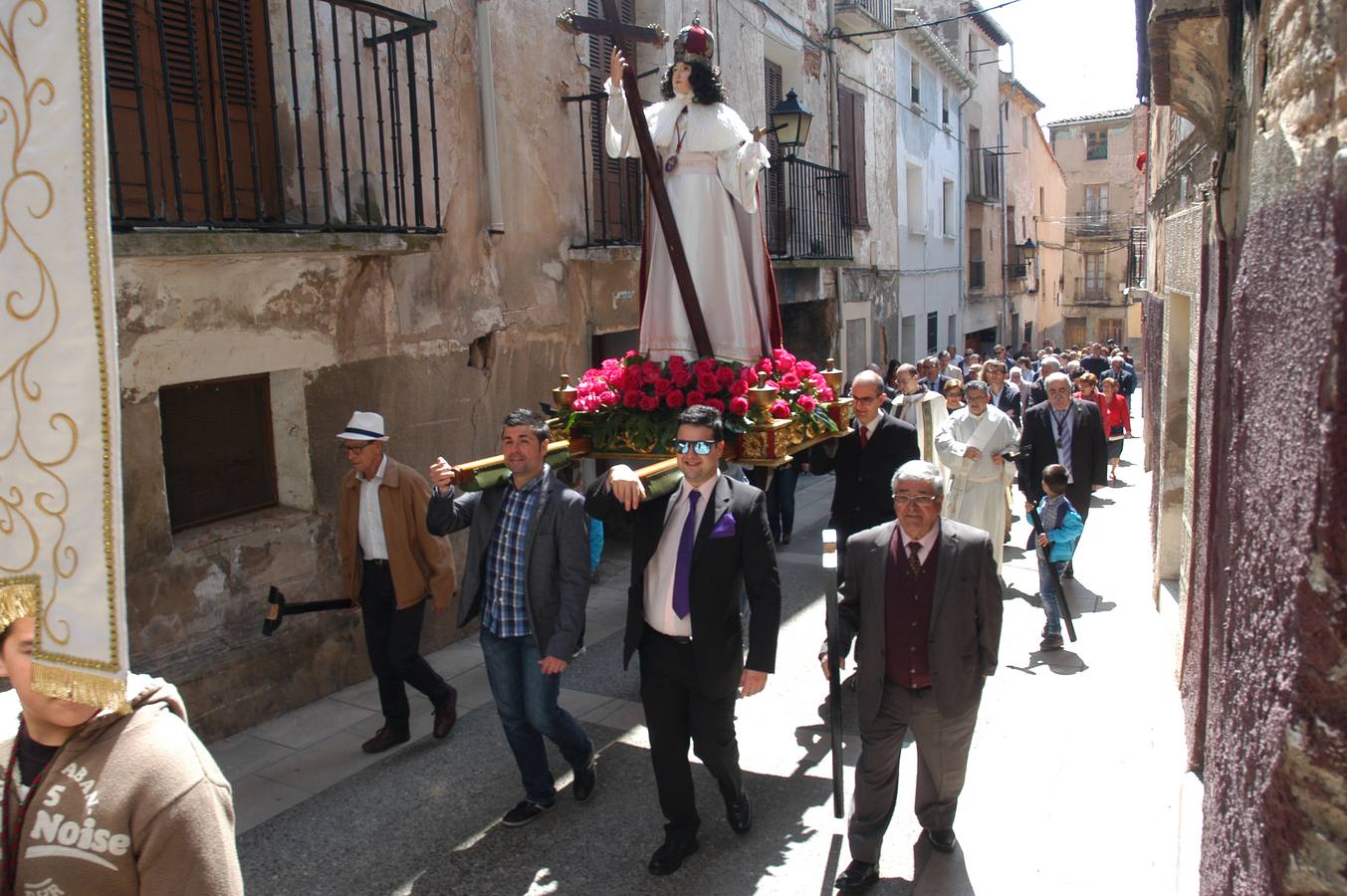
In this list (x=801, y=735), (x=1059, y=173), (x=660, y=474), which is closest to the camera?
(x=660, y=474)

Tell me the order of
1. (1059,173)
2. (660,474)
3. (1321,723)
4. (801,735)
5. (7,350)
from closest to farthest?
(7,350) < (1321,723) < (660,474) < (801,735) < (1059,173)

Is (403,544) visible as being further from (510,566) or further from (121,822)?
(121,822)

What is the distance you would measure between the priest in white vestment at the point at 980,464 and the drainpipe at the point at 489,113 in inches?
144

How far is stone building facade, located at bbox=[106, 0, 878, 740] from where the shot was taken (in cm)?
572

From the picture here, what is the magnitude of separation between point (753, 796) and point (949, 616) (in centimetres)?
151

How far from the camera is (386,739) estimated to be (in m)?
5.65

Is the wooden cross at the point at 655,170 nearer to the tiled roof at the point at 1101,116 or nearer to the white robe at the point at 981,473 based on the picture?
the white robe at the point at 981,473

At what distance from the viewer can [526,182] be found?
8.51 meters

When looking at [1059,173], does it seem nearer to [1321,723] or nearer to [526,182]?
[526,182]

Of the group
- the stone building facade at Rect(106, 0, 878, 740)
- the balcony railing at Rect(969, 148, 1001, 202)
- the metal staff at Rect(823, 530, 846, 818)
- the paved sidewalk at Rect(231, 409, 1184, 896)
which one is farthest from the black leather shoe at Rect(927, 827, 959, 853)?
the balcony railing at Rect(969, 148, 1001, 202)

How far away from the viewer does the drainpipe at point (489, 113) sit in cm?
788

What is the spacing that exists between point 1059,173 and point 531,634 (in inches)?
1664

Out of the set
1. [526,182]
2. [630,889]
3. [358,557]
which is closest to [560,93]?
[526,182]

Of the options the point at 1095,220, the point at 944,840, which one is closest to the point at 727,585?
the point at 944,840
